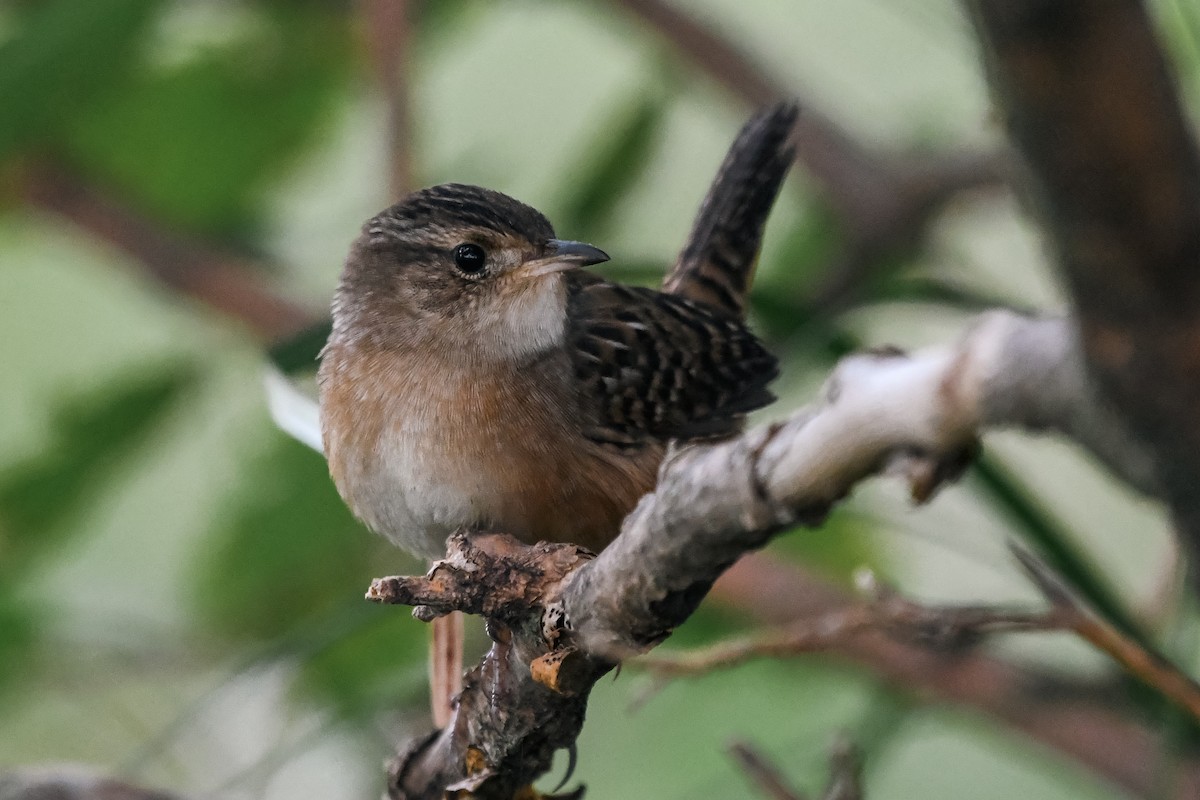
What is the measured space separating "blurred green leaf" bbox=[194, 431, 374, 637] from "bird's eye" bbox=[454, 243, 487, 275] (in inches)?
40.5

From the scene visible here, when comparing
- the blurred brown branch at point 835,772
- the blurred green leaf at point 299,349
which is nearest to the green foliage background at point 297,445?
the blurred green leaf at point 299,349

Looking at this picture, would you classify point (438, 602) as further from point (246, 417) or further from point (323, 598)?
point (246, 417)

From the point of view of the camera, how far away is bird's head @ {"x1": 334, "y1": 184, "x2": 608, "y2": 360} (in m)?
2.39

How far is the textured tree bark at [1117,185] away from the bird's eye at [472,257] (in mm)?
1825

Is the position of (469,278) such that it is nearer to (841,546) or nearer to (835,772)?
(835,772)

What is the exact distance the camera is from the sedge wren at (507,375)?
84.8 inches

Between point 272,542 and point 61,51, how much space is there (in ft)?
4.18

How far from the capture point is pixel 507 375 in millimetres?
2283

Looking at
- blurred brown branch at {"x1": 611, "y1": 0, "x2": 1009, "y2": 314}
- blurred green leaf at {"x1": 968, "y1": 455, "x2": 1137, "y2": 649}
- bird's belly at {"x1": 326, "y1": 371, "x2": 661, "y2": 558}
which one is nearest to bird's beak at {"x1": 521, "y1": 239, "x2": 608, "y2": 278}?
bird's belly at {"x1": 326, "y1": 371, "x2": 661, "y2": 558}

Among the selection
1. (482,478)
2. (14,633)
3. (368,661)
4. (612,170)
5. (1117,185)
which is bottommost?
(368,661)

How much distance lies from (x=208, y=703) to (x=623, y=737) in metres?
2.07

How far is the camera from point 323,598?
12.6ft

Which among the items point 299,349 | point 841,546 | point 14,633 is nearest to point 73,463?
point 14,633

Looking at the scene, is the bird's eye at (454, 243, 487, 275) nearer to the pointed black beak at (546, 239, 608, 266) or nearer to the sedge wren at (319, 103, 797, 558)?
the sedge wren at (319, 103, 797, 558)
